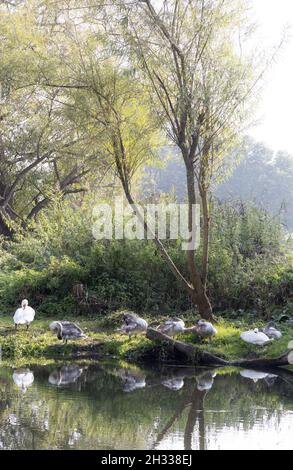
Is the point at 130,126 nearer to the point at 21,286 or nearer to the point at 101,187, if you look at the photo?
the point at 21,286

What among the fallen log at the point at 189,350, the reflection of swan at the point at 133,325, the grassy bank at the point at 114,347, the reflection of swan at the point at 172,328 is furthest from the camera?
the reflection of swan at the point at 133,325

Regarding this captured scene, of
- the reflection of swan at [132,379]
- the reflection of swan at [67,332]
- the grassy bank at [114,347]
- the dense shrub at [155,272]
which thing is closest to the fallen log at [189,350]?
the grassy bank at [114,347]

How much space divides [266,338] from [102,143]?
5360 millimetres

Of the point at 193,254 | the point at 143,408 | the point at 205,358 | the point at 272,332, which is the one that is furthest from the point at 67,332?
the point at 143,408

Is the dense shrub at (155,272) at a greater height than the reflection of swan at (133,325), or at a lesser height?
greater

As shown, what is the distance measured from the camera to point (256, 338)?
13180mm

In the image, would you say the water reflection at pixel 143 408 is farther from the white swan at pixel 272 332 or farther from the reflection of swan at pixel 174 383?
the white swan at pixel 272 332

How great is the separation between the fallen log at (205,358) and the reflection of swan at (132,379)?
919mm

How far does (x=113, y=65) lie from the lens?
15445mm

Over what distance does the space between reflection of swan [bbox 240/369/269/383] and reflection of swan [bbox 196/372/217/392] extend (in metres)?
0.50

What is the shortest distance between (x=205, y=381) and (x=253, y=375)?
97 cm

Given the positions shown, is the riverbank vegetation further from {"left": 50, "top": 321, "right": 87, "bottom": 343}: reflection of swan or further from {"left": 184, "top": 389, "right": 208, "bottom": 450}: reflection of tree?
{"left": 184, "top": 389, "right": 208, "bottom": 450}: reflection of tree

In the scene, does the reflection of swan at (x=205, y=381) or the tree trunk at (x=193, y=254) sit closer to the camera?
the reflection of swan at (x=205, y=381)

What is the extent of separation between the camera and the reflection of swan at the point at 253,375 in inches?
480
